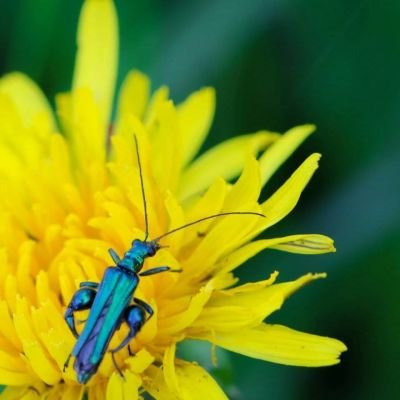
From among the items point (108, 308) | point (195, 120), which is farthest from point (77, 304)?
point (195, 120)

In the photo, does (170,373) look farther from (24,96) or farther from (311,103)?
(311,103)

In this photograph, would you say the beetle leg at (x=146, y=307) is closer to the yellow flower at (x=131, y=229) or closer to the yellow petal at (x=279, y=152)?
the yellow flower at (x=131, y=229)

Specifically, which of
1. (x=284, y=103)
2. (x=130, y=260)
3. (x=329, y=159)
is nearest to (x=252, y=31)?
(x=284, y=103)

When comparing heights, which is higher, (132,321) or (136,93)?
(136,93)

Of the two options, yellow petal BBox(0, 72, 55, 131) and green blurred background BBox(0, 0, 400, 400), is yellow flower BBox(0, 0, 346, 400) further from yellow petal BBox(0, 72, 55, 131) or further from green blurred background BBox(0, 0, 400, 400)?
green blurred background BBox(0, 0, 400, 400)

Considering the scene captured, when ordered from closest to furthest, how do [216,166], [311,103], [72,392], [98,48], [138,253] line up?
[72,392] < [138,253] < [216,166] < [98,48] < [311,103]

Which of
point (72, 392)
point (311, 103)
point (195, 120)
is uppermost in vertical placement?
point (311, 103)

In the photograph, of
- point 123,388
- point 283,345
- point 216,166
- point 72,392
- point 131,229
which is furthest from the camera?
point 216,166
